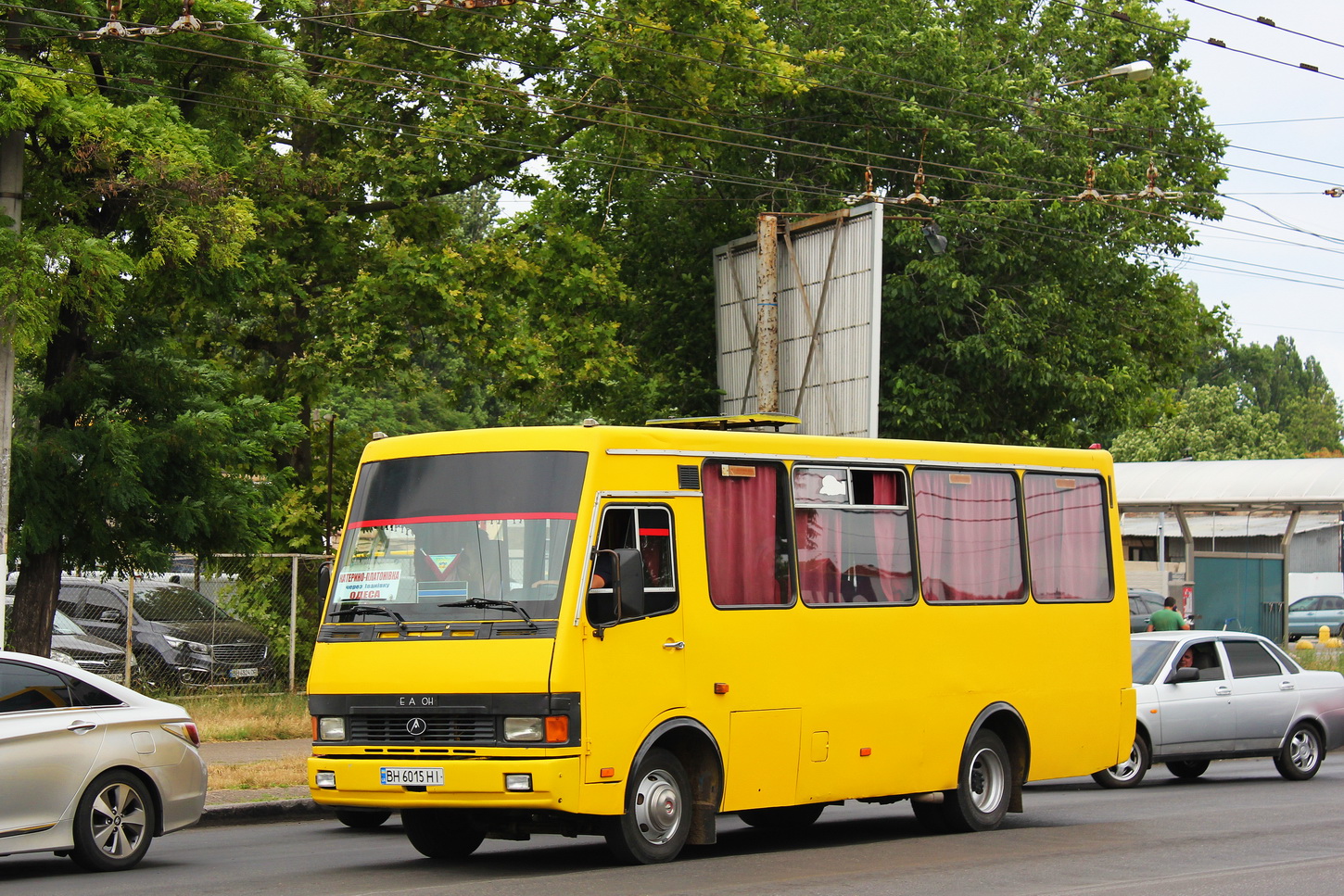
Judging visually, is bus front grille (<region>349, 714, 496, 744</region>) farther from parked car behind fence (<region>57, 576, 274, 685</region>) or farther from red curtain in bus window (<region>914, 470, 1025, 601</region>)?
parked car behind fence (<region>57, 576, 274, 685</region>)

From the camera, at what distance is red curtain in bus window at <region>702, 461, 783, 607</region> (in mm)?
11094

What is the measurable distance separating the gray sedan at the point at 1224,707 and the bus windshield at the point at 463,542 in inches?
357

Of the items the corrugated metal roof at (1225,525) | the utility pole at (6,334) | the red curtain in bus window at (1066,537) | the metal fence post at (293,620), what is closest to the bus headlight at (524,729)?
the red curtain in bus window at (1066,537)

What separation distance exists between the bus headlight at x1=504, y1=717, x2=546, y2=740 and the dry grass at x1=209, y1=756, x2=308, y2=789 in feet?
20.7

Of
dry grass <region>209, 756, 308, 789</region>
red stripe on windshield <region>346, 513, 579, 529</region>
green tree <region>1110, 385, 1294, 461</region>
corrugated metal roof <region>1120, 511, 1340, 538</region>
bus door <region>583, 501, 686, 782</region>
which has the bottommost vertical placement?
dry grass <region>209, 756, 308, 789</region>

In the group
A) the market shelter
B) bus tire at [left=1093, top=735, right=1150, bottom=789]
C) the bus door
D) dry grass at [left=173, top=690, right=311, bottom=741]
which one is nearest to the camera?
the bus door

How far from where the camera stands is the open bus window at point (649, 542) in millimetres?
10523

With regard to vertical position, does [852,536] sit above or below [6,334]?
below

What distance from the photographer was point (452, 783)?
32.7 feet

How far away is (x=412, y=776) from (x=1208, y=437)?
83732 millimetres

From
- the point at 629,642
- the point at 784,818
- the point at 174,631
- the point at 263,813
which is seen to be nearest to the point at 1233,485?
the point at 174,631

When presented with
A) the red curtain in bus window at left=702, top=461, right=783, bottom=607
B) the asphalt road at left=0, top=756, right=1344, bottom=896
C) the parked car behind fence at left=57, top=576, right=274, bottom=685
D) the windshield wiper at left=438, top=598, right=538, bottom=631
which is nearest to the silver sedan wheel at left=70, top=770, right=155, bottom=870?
the asphalt road at left=0, top=756, right=1344, bottom=896

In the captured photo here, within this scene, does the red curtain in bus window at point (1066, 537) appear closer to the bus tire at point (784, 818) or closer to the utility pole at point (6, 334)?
the bus tire at point (784, 818)

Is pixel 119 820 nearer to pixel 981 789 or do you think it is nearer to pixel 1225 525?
pixel 981 789
